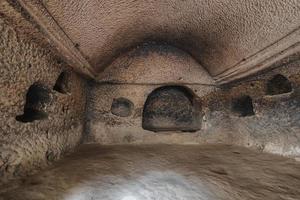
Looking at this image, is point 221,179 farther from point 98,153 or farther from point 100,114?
point 100,114

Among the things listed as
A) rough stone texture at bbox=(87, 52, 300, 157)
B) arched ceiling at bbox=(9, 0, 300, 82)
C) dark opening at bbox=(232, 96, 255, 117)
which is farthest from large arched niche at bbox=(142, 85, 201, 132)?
arched ceiling at bbox=(9, 0, 300, 82)

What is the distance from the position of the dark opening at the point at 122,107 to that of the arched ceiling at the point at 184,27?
0.76 m

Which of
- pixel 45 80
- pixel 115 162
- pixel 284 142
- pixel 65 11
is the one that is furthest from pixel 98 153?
pixel 284 142

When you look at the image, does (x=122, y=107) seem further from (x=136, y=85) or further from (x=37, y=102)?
(x=37, y=102)

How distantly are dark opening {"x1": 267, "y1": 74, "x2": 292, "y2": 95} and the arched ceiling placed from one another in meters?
0.43

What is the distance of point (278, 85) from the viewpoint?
307cm

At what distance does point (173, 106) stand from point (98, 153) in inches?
90.7

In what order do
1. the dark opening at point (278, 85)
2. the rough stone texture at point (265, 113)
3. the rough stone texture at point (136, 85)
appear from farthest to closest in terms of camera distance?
the rough stone texture at point (136, 85) < the dark opening at point (278, 85) < the rough stone texture at point (265, 113)

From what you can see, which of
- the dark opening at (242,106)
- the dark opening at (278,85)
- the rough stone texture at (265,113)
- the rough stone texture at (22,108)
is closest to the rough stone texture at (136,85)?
the rough stone texture at (265,113)

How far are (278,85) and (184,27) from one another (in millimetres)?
1791

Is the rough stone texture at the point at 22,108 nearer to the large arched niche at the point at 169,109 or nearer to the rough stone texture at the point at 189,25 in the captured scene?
the rough stone texture at the point at 189,25

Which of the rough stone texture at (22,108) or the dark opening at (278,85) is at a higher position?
the dark opening at (278,85)

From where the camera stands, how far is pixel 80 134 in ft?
10.7

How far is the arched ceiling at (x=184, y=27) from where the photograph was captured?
1.76 metres
